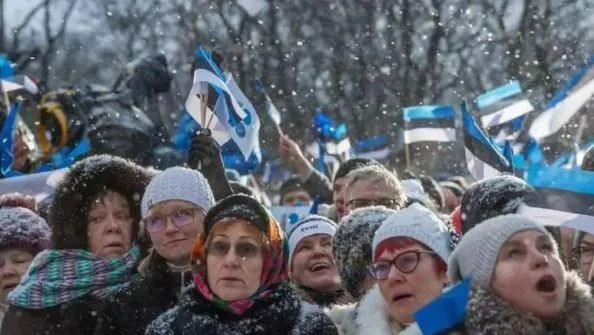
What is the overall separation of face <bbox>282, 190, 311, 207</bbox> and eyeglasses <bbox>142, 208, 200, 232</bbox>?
12.0 feet

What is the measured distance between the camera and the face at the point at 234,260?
5.18 meters

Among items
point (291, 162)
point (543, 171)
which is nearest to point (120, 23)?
point (291, 162)

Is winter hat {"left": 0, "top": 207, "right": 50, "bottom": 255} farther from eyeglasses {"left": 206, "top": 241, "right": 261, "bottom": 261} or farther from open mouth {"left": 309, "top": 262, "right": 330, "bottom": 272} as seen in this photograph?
eyeglasses {"left": 206, "top": 241, "right": 261, "bottom": 261}

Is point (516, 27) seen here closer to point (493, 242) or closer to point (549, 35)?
point (549, 35)

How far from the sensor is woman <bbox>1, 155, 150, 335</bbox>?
233 inches

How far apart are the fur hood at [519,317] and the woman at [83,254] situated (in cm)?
187

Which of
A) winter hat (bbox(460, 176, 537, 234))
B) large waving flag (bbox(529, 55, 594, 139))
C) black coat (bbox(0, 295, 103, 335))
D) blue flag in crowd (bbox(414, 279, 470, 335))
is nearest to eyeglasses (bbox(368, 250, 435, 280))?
winter hat (bbox(460, 176, 537, 234))

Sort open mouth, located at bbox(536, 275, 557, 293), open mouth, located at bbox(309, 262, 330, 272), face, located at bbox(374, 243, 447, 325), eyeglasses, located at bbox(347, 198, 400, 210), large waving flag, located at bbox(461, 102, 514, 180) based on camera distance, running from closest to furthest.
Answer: open mouth, located at bbox(536, 275, 557, 293) < face, located at bbox(374, 243, 447, 325) < open mouth, located at bbox(309, 262, 330, 272) < eyeglasses, located at bbox(347, 198, 400, 210) < large waving flag, located at bbox(461, 102, 514, 180)

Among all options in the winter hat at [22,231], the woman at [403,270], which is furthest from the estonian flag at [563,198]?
the winter hat at [22,231]

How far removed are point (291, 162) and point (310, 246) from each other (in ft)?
11.4

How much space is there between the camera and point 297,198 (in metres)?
9.78

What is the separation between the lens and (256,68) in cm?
2048

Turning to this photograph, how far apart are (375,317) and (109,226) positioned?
56.9 inches

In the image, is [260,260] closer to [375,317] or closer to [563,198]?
[375,317]
